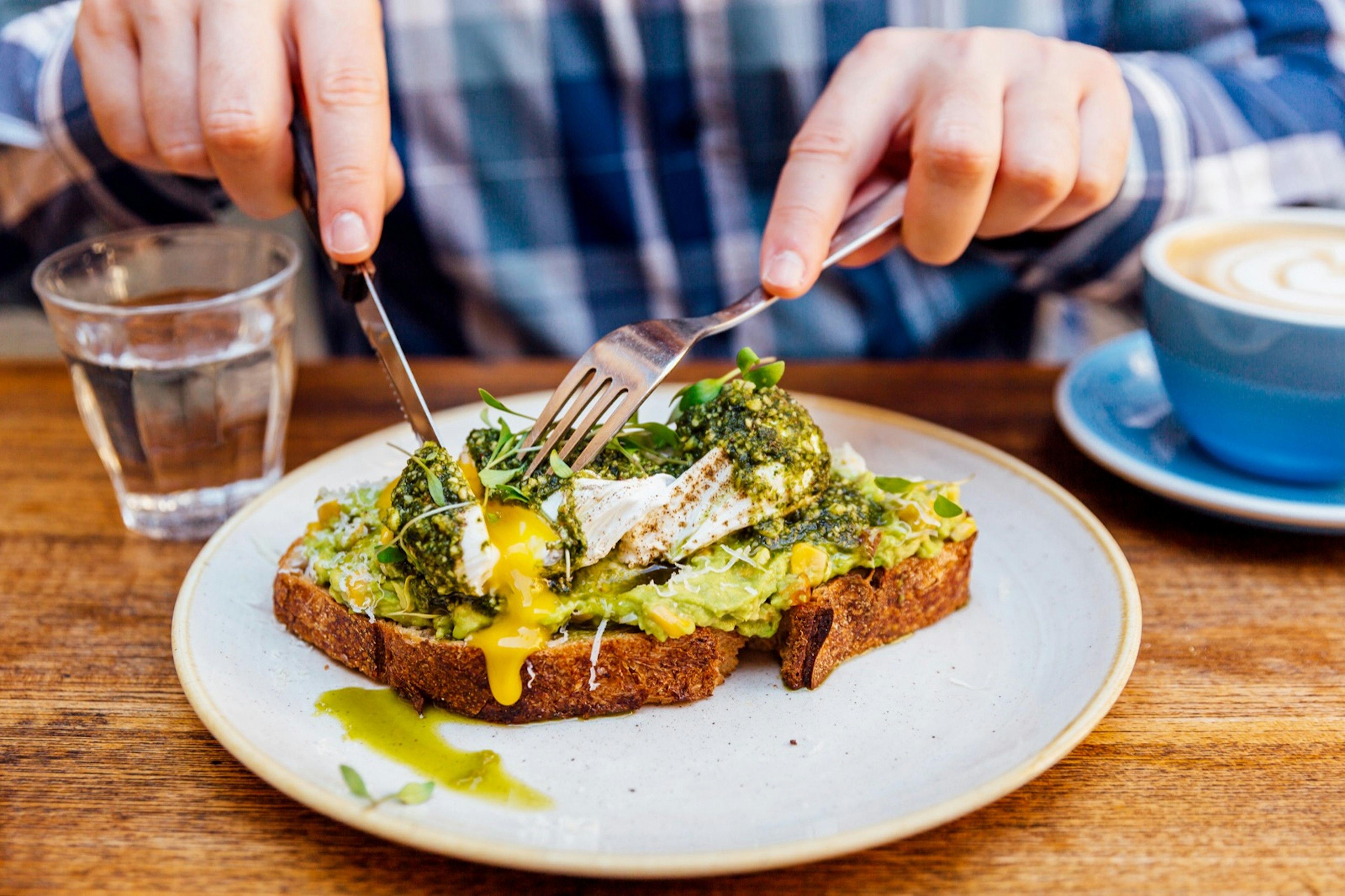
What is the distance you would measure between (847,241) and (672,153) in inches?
58.6

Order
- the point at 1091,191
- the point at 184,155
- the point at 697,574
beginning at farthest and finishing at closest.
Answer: the point at 1091,191 < the point at 184,155 < the point at 697,574

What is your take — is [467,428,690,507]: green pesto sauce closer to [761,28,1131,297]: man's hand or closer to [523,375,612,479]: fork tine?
[523,375,612,479]: fork tine

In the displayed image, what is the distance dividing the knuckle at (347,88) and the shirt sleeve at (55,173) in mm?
1564

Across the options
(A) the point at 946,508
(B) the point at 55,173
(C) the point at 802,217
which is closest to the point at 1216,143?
(C) the point at 802,217

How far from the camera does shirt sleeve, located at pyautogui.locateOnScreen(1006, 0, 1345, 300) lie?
353 centimetres

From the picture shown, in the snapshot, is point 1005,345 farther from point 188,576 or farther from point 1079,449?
point 188,576

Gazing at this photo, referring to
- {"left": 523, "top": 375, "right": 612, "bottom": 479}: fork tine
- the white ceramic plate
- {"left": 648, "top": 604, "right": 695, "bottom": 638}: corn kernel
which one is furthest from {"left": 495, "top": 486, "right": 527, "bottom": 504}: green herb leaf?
the white ceramic plate

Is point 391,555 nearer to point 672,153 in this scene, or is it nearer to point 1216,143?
point 672,153

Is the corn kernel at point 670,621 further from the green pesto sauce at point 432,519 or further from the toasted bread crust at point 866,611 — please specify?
the green pesto sauce at point 432,519

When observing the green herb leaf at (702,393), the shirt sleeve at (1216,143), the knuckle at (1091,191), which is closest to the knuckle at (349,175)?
the green herb leaf at (702,393)

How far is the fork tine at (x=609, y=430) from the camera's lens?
2008 millimetres

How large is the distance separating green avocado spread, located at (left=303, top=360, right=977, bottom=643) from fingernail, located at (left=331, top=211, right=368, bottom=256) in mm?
540

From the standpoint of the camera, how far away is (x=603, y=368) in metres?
2.11

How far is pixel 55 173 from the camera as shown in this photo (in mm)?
3814
